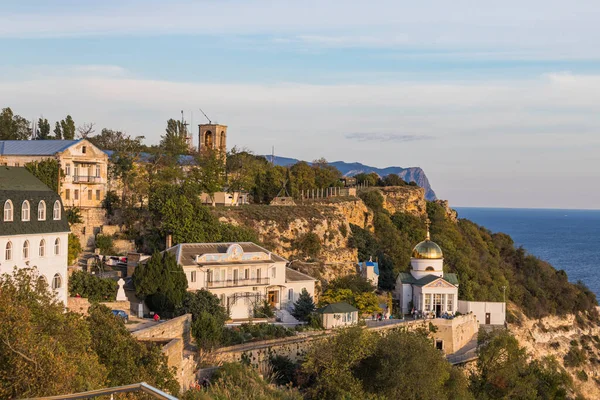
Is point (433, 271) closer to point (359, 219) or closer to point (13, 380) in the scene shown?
point (359, 219)

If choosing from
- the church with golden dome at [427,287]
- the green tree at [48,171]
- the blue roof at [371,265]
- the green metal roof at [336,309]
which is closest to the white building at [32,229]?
the green tree at [48,171]

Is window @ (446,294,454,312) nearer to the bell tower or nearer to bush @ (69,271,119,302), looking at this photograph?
bush @ (69,271,119,302)

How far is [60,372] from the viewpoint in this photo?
18547mm

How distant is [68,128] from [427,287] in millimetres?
36615

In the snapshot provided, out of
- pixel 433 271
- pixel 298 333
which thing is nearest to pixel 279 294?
pixel 298 333

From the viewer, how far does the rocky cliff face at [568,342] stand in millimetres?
70750

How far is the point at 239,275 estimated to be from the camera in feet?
165

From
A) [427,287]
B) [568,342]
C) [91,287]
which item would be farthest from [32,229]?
[568,342]

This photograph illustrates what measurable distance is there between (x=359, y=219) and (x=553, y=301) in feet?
79.0

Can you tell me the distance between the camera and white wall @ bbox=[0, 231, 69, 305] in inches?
1309

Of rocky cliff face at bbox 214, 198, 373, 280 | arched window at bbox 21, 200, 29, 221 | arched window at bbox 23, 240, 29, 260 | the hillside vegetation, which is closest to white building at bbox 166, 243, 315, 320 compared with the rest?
rocky cliff face at bbox 214, 198, 373, 280

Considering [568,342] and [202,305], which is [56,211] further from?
[568,342]

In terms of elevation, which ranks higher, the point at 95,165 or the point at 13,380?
the point at 95,165

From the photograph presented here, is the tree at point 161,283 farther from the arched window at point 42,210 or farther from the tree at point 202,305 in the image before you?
the arched window at point 42,210
